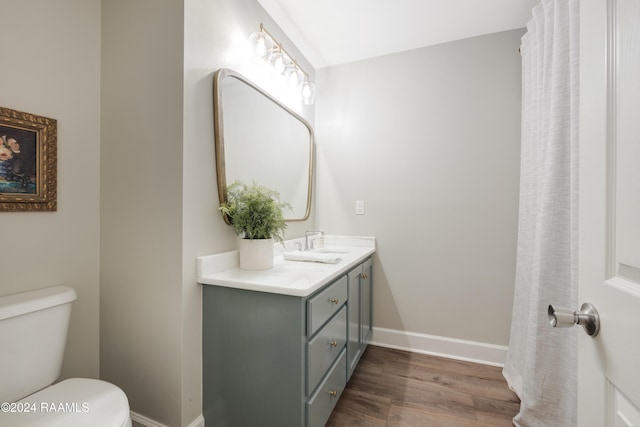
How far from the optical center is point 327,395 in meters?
1.34

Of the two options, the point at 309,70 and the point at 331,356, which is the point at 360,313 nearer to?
the point at 331,356

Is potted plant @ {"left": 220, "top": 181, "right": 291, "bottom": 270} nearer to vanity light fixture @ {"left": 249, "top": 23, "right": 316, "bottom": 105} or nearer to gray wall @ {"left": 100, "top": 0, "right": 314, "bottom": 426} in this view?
gray wall @ {"left": 100, "top": 0, "right": 314, "bottom": 426}

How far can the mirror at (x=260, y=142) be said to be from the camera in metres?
1.42

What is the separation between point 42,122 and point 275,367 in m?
1.48

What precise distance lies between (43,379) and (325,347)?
1.16 metres

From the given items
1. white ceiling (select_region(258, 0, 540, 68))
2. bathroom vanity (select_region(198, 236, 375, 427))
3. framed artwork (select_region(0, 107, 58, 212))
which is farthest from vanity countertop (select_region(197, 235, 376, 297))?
white ceiling (select_region(258, 0, 540, 68))

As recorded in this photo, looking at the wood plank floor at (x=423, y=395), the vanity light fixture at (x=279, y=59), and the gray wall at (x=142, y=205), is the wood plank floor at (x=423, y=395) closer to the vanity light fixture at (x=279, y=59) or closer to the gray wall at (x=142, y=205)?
the gray wall at (x=142, y=205)

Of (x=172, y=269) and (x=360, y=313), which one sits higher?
(x=172, y=269)

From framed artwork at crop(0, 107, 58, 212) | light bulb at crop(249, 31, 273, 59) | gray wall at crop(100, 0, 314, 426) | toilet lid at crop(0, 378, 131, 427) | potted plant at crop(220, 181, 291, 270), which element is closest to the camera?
toilet lid at crop(0, 378, 131, 427)

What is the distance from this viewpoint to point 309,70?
7.97ft

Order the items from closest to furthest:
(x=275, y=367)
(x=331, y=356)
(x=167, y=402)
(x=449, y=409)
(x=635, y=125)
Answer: (x=635, y=125) → (x=275, y=367) → (x=167, y=402) → (x=331, y=356) → (x=449, y=409)

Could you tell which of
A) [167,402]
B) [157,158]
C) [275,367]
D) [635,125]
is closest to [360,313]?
[275,367]

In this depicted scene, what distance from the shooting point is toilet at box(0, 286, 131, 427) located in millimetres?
885

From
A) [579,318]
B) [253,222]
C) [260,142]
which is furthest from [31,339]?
[579,318]
